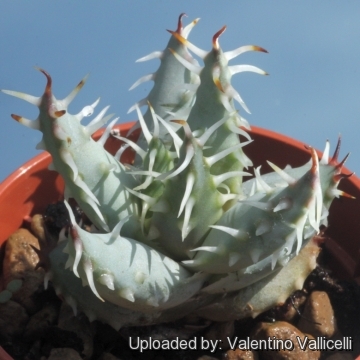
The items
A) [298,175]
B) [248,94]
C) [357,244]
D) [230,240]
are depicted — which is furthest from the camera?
[248,94]

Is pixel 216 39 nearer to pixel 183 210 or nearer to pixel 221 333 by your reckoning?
pixel 183 210

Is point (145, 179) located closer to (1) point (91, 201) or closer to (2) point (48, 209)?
(1) point (91, 201)

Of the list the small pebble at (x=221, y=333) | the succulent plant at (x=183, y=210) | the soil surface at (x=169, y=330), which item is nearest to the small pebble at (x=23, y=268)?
the soil surface at (x=169, y=330)

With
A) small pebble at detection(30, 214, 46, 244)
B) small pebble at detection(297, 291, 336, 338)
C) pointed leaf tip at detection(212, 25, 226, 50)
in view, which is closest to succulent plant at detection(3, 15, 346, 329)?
pointed leaf tip at detection(212, 25, 226, 50)

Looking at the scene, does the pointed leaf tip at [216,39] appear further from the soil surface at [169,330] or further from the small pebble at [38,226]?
the small pebble at [38,226]


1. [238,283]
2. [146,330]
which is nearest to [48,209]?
[146,330]

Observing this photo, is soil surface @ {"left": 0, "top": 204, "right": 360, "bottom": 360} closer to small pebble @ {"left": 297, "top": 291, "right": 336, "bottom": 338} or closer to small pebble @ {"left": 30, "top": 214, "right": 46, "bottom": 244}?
small pebble @ {"left": 297, "top": 291, "right": 336, "bottom": 338}
